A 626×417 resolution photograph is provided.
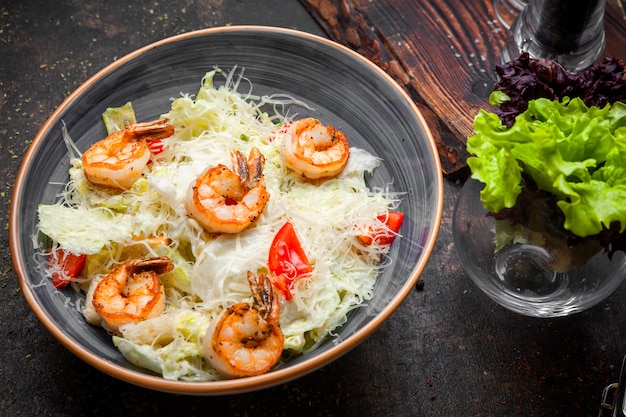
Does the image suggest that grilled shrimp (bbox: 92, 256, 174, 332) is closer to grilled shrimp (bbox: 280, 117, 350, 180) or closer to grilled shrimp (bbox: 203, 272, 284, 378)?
grilled shrimp (bbox: 203, 272, 284, 378)

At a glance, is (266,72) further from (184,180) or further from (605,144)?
(605,144)

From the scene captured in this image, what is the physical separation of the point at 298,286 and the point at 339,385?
0.52 metres

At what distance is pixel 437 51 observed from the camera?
343 cm

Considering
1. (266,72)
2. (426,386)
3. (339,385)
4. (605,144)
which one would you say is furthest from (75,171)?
(605,144)

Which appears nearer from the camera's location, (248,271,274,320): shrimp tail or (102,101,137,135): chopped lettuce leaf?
(248,271,274,320): shrimp tail

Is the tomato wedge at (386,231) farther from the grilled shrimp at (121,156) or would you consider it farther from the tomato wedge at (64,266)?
the tomato wedge at (64,266)

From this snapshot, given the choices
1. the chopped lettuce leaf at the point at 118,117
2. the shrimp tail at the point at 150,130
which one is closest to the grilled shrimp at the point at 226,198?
the shrimp tail at the point at 150,130

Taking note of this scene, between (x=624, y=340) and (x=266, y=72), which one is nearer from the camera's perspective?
(x=624, y=340)

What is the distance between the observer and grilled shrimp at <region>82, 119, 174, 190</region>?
2650mm

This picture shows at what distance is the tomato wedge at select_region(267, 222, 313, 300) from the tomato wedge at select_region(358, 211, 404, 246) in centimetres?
24

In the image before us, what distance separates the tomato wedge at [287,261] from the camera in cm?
248

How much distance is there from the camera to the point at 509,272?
287 centimetres

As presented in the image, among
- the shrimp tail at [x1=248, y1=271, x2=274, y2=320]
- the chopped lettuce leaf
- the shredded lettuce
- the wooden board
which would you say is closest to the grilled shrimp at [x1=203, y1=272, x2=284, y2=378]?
the shrimp tail at [x1=248, y1=271, x2=274, y2=320]

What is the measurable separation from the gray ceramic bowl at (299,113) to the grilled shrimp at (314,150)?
209mm
